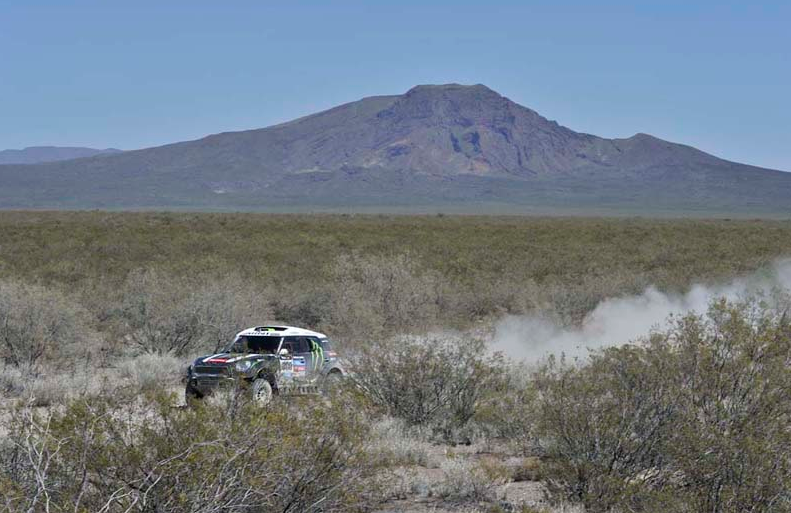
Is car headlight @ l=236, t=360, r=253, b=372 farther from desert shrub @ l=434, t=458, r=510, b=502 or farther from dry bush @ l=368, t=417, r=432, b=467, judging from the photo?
desert shrub @ l=434, t=458, r=510, b=502

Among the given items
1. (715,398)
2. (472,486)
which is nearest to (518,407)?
(472,486)

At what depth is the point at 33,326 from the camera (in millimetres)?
17469

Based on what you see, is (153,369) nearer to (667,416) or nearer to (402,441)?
(402,441)

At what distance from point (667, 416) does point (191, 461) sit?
181 inches

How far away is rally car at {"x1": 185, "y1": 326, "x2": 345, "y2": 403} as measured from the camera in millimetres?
13102

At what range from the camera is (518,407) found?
11320 mm

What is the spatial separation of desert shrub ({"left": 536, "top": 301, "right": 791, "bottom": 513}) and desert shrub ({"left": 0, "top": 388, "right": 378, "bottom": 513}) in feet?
7.00

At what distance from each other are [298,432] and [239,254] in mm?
32646

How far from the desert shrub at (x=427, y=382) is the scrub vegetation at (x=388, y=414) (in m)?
0.03

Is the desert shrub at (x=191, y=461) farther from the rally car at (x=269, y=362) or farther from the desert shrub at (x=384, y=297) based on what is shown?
the desert shrub at (x=384, y=297)

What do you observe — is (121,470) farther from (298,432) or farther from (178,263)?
(178,263)

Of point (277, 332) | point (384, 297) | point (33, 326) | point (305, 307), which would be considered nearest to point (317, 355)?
point (277, 332)

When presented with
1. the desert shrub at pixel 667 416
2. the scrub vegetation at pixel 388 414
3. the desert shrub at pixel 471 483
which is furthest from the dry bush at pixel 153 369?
the desert shrub at pixel 667 416

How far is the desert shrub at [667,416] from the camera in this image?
24.6ft
